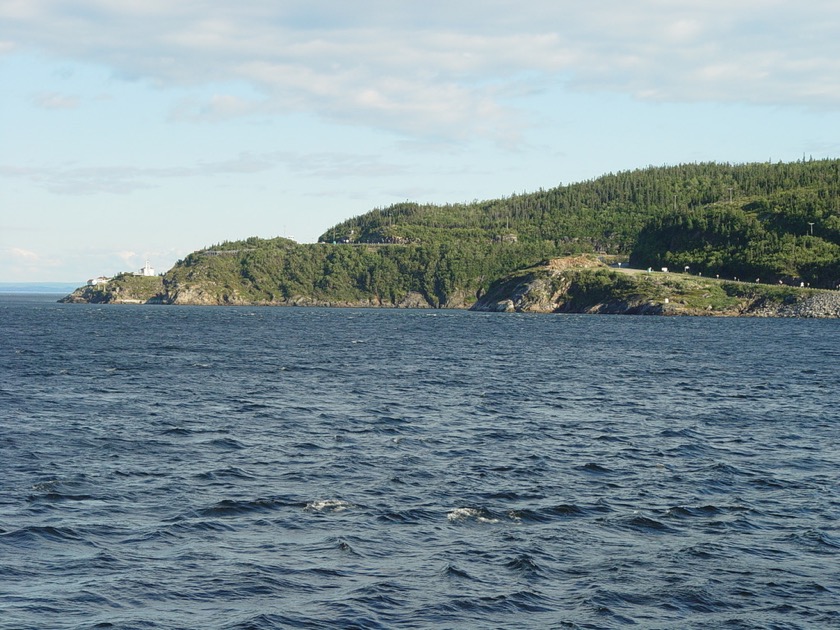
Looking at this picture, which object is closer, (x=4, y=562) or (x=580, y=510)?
(x=4, y=562)

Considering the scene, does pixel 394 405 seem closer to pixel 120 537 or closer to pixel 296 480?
pixel 296 480

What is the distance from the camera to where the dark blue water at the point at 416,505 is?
28734 millimetres

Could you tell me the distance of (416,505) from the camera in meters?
40.0

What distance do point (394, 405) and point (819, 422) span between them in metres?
30.7

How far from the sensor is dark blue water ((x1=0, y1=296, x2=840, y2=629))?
28734 millimetres

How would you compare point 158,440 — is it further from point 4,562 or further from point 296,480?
point 4,562

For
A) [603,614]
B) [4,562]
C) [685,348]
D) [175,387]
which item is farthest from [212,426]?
[685,348]

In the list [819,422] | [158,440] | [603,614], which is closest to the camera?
[603,614]

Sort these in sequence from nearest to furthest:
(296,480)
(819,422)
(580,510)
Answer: (580,510), (296,480), (819,422)

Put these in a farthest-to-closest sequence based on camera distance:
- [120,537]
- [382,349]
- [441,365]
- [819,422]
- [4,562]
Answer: [382,349], [441,365], [819,422], [120,537], [4,562]

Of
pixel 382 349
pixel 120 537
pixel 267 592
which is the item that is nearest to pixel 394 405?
pixel 120 537

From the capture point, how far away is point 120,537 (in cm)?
3472

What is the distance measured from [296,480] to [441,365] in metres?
66.1

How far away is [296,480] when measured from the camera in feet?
146
